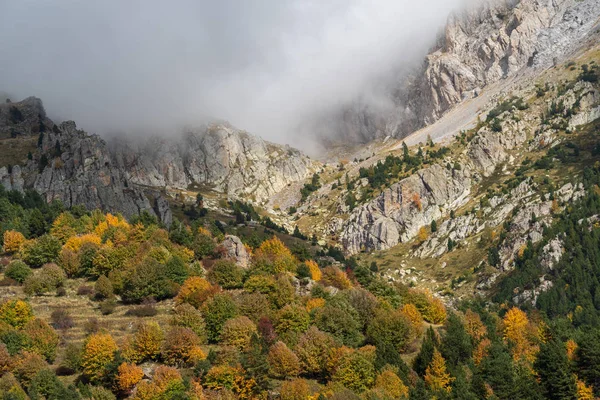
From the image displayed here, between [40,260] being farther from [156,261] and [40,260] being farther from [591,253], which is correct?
[591,253]

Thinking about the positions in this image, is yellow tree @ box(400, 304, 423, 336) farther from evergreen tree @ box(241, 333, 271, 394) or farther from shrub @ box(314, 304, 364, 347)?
evergreen tree @ box(241, 333, 271, 394)

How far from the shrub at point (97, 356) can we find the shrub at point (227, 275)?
3340 centimetres

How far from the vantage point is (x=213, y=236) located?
159m

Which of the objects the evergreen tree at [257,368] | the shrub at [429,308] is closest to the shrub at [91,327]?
the evergreen tree at [257,368]

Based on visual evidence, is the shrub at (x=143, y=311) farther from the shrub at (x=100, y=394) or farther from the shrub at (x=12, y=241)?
the shrub at (x=12, y=241)

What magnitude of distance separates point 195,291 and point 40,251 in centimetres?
3355

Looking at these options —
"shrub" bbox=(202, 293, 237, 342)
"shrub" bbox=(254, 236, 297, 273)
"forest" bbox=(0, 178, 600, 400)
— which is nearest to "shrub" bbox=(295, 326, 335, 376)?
"forest" bbox=(0, 178, 600, 400)

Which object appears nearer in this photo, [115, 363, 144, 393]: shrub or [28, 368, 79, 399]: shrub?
[28, 368, 79, 399]: shrub

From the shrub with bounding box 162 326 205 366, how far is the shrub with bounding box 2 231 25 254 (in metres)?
53.1

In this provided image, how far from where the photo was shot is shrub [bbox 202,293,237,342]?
105 m

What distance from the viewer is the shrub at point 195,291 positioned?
11369 cm

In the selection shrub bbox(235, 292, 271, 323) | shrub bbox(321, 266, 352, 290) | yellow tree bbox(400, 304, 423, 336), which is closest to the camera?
shrub bbox(235, 292, 271, 323)

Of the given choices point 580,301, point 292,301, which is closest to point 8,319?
point 292,301

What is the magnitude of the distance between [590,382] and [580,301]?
83686 millimetres
